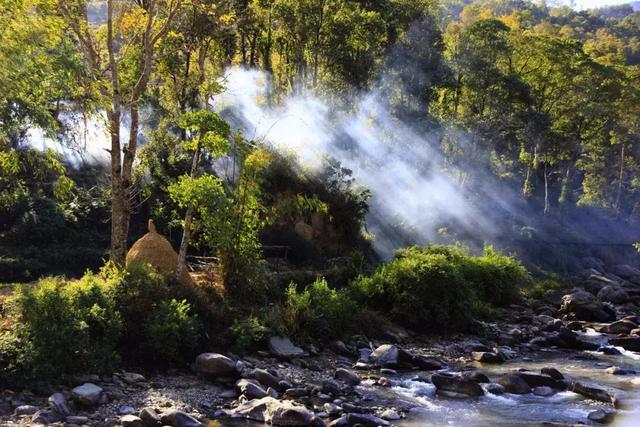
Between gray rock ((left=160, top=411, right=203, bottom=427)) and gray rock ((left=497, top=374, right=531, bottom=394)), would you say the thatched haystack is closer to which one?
gray rock ((left=160, top=411, right=203, bottom=427))

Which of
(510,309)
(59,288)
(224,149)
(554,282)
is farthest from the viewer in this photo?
(554,282)

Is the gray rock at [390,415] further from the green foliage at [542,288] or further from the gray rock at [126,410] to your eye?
the green foliage at [542,288]

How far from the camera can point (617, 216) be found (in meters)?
53.9

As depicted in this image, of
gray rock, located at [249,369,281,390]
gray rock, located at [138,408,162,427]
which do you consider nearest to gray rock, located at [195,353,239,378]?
gray rock, located at [249,369,281,390]

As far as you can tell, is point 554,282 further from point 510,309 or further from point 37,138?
point 37,138

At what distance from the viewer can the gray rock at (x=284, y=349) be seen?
1536 cm

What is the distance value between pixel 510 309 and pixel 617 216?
3310cm

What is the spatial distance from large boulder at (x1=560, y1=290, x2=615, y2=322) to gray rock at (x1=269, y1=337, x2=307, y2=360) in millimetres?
14525

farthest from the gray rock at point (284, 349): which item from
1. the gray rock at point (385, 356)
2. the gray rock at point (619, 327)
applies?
the gray rock at point (619, 327)

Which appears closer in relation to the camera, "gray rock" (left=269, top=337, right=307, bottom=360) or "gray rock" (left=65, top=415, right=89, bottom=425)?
"gray rock" (left=65, top=415, right=89, bottom=425)

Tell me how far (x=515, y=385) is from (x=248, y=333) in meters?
6.14

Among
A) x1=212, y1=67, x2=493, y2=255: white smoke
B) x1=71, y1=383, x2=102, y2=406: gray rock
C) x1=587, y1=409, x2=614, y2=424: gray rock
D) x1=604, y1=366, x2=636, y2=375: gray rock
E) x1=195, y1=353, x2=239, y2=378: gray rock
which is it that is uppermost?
x1=212, y1=67, x2=493, y2=255: white smoke

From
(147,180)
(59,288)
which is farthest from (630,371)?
(147,180)

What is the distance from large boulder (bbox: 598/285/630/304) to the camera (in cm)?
3132
